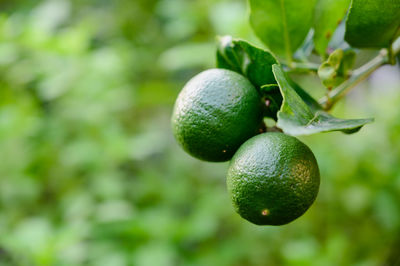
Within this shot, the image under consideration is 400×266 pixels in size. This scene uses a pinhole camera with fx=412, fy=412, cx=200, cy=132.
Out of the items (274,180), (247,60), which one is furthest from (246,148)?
(247,60)

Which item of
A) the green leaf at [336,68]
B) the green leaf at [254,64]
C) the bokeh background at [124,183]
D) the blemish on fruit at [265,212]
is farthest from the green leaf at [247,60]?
the bokeh background at [124,183]

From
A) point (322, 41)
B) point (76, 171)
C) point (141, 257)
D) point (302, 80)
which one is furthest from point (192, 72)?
point (322, 41)

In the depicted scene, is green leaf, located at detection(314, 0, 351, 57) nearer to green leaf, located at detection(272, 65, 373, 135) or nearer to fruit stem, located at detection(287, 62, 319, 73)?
fruit stem, located at detection(287, 62, 319, 73)

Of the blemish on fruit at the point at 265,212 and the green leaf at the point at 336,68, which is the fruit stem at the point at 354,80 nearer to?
the green leaf at the point at 336,68

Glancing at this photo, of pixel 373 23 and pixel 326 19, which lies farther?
pixel 326 19

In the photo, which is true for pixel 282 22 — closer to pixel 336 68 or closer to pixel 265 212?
pixel 336 68

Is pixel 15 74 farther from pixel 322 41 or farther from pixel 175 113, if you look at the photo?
pixel 322 41
